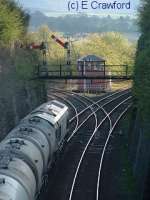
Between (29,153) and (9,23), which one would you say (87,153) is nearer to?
(9,23)

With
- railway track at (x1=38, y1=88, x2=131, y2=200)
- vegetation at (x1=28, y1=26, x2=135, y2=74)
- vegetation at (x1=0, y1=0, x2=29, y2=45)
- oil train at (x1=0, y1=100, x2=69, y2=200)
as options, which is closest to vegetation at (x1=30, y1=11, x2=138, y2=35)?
vegetation at (x1=28, y1=26, x2=135, y2=74)

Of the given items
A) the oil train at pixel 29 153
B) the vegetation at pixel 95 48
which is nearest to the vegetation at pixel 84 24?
the vegetation at pixel 95 48

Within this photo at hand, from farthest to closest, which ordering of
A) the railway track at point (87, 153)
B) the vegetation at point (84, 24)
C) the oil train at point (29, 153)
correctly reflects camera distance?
1. the vegetation at point (84, 24)
2. the railway track at point (87, 153)
3. the oil train at point (29, 153)

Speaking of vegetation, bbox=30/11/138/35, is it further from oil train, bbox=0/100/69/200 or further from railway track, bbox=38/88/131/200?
oil train, bbox=0/100/69/200

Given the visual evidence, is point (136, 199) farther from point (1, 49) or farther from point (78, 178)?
point (1, 49)

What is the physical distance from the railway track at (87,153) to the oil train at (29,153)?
6.34ft

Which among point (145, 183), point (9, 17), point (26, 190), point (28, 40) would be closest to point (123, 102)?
point (28, 40)

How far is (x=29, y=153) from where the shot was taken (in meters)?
21.2

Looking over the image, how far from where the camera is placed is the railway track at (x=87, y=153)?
26.9m

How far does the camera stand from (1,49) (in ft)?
123

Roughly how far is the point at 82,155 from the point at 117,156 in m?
2.44

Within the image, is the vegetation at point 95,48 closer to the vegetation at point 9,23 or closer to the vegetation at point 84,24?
the vegetation at point 84,24

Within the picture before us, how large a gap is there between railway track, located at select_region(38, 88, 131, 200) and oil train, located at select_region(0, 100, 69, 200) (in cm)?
193

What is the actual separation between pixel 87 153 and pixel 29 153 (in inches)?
544
